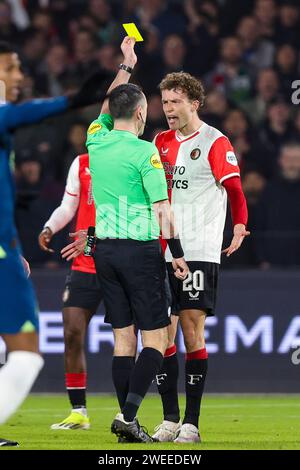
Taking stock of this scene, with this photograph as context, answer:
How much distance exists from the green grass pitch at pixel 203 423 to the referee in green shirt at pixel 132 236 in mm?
524

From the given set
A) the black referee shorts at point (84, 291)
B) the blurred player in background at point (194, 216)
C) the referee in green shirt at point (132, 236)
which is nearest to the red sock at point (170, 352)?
the blurred player in background at point (194, 216)

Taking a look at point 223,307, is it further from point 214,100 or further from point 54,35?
point 54,35

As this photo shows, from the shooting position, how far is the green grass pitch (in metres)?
7.93

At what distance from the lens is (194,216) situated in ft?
27.1

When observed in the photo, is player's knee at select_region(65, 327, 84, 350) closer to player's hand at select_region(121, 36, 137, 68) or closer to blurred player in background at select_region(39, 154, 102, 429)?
blurred player in background at select_region(39, 154, 102, 429)

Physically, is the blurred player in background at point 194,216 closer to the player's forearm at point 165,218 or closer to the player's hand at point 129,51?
the player's hand at point 129,51

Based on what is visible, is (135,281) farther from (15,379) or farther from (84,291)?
(84,291)

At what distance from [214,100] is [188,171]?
587cm

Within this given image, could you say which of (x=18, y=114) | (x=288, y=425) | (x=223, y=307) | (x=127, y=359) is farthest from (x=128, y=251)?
(x=223, y=307)

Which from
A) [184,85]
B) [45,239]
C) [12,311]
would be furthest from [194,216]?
[12,311]

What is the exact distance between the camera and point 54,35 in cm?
1588

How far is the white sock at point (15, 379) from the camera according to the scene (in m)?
6.12

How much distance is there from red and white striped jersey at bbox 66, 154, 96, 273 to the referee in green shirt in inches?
65.6

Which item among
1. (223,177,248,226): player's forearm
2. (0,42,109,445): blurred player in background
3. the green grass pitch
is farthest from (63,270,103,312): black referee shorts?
(0,42,109,445): blurred player in background
